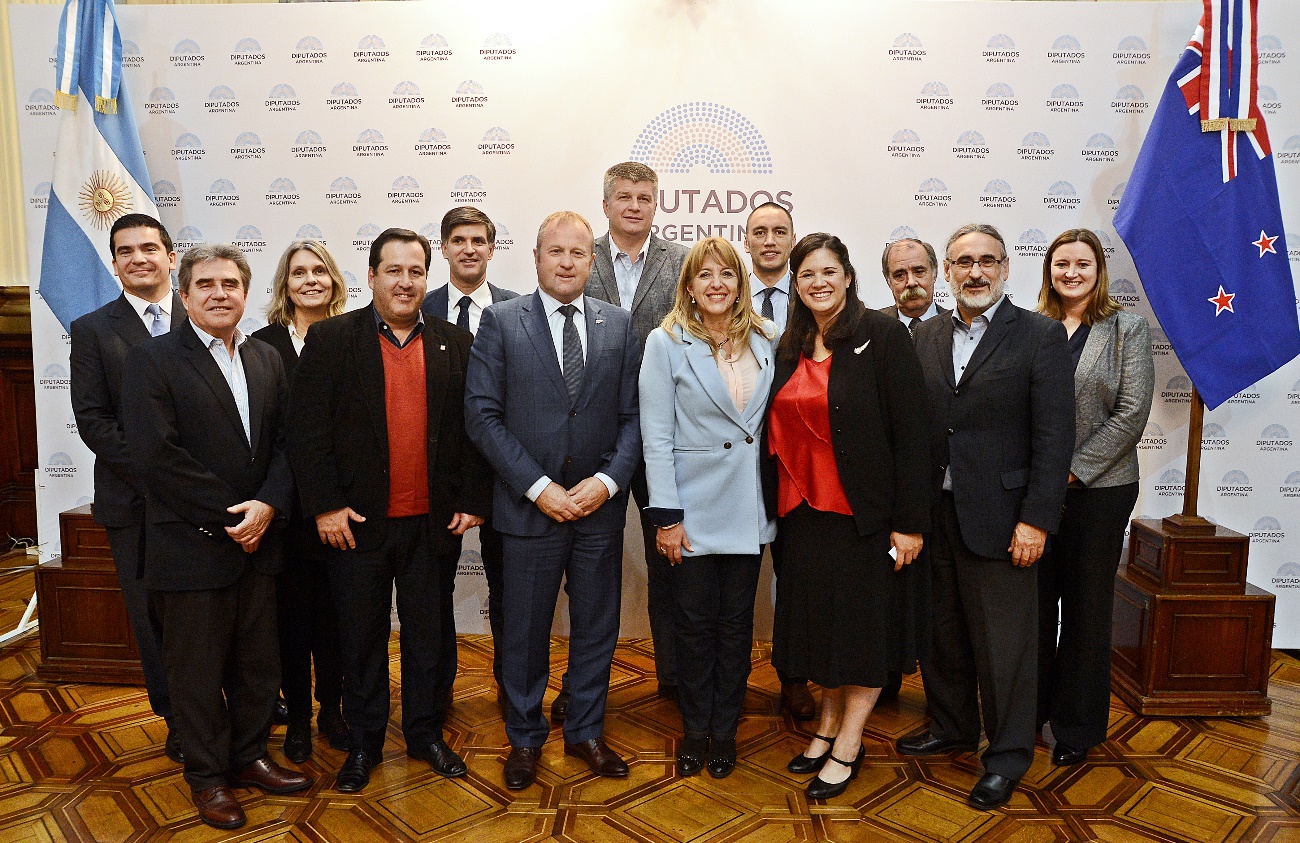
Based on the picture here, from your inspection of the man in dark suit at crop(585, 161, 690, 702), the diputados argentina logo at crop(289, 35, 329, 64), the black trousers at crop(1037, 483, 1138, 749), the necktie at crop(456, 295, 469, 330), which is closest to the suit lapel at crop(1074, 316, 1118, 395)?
the black trousers at crop(1037, 483, 1138, 749)

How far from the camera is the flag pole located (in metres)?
3.30

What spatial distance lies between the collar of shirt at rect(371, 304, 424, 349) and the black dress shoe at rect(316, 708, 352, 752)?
134 centimetres

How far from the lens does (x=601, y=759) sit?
277 centimetres

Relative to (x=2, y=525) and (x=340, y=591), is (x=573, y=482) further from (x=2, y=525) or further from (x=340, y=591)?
(x=2, y=525)

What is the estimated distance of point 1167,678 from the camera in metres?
3.28

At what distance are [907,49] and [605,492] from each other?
275cm

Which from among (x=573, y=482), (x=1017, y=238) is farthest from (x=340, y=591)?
(x=1017, y=238)

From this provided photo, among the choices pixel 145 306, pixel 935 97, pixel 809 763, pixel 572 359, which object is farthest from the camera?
pixel 935 97

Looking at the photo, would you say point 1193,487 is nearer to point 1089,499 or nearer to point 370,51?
point 1089,499

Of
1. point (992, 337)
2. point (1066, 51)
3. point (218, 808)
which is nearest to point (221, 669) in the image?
point (218, 808)

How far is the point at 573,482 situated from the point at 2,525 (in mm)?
4969

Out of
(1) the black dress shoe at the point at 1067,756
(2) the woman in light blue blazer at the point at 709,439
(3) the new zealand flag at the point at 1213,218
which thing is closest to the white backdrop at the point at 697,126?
(3) the new zealand flag at the point at 1213,218

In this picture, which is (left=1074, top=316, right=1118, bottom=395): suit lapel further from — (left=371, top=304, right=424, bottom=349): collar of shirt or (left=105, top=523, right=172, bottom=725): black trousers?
(left=105, top=523, right=172, bottom=725): black trousers

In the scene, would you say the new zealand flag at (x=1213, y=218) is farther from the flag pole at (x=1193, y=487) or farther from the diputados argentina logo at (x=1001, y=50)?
the diputados argentina logo at (x=1001, y=50)
